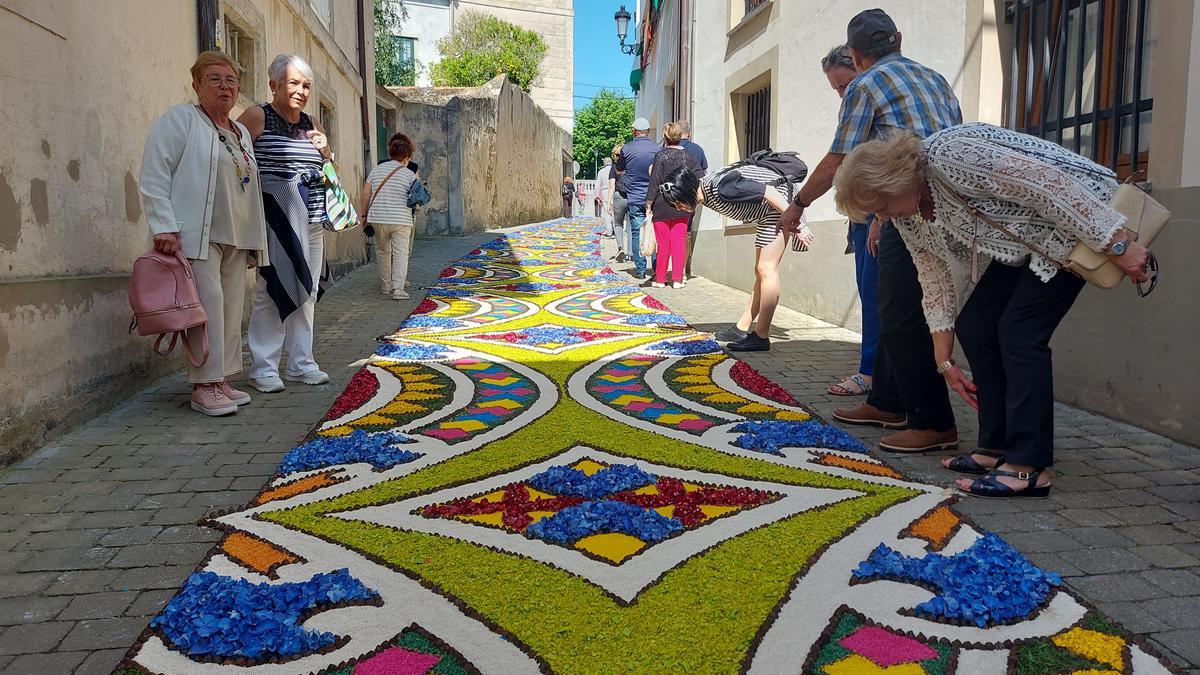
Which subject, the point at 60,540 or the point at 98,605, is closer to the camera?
the point at 98,605

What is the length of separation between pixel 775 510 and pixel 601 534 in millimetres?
652

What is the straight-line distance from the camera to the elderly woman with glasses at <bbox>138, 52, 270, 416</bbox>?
4.14 metres

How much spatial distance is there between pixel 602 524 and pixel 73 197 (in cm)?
327

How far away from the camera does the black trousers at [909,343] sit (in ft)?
12.2

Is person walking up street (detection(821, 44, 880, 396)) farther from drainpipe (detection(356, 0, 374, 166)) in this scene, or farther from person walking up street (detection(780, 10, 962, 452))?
drainpipe (detection(356, 0, 374, 166))

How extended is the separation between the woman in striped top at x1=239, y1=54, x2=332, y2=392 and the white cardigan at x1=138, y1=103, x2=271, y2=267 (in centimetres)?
59

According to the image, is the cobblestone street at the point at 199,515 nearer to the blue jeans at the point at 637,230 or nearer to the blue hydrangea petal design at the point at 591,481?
the blue hydrangea petal design at the point at 591,481

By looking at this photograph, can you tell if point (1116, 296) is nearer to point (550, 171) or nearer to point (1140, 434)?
point (1140, 434)

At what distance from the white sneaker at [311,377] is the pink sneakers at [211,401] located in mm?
738

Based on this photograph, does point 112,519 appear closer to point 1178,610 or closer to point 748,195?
point 1178,610

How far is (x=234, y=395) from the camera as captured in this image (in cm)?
464

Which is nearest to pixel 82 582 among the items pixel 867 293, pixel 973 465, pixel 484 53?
pixel 973 465

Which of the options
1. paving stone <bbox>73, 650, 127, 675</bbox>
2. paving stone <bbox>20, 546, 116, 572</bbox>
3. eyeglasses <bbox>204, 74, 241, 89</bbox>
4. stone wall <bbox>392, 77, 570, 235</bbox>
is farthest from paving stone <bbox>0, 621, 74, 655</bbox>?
stone wall <bbox>392, 77, 570, 235</bbox>

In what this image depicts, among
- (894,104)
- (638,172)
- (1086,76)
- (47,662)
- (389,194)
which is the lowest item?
(47,662)
